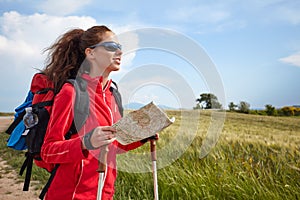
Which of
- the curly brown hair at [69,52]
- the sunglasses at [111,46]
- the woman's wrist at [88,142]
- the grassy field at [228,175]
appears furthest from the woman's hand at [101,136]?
the grassy field at [228,175]

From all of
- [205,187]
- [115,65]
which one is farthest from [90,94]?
[205,187]

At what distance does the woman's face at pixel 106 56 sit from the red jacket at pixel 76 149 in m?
0.08

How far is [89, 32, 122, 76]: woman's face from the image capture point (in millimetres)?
2184

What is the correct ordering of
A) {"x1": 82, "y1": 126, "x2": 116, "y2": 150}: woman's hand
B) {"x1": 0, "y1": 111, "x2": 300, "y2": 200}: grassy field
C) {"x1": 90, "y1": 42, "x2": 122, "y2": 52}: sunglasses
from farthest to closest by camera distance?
{"x1": 0, "y1": 111, "x2": 300, "y2": 200}: grassy field → {"x1": 90, "y1": 42, "x2": 122, "y2": 52}: sunglasses → {"x1": 82, "y1": 126, "x2": 116, "y2": 150}: woman's hand

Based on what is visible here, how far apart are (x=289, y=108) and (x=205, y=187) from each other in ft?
73.2

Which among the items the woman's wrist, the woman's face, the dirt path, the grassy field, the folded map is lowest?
the dirt path

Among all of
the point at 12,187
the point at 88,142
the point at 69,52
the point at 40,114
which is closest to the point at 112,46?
the point at 69,52

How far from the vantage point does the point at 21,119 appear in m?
2.25

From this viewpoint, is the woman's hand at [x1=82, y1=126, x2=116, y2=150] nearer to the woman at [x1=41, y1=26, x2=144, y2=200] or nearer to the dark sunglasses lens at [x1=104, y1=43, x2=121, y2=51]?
the woman at [x1=41, y1=26, x2=144, y2=200]

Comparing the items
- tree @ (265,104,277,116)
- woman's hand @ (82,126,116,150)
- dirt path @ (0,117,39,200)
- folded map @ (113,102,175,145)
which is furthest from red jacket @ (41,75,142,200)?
tree @ (265,104,277,116)

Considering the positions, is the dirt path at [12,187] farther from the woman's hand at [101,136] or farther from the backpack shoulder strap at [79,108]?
the woman's hand at [101,136]

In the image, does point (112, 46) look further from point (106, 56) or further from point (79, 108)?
point (79, 108)

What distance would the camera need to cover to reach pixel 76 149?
1.81 metres

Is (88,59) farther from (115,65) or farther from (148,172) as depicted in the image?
(148,172)
